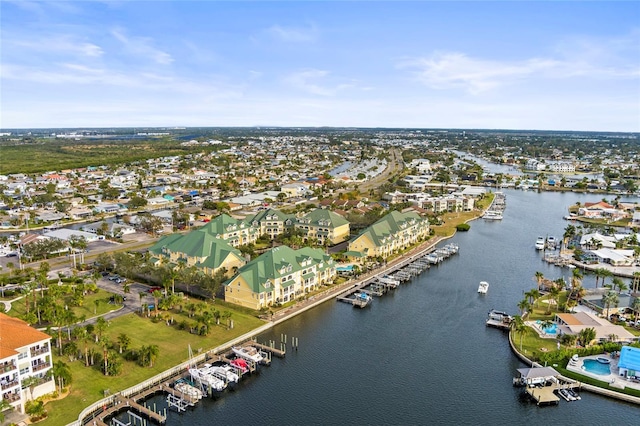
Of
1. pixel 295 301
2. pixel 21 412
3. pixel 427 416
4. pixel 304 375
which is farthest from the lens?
pixel 295 301

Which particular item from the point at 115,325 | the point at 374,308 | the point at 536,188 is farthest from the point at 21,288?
the point at 536,188

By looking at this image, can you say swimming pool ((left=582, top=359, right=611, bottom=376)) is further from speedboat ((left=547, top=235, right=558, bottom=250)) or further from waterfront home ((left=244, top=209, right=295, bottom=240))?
waterfront home ((left=244, top=209, right=295, bottom=240))

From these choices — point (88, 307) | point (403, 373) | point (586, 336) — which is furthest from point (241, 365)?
point (586, 336)

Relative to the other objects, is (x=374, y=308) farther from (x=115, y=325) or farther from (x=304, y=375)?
(x=115, y=325)

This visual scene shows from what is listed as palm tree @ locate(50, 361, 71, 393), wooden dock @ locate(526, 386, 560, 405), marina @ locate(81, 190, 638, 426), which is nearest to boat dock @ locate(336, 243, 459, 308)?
marina @ locate(81, 190, 638, 426)

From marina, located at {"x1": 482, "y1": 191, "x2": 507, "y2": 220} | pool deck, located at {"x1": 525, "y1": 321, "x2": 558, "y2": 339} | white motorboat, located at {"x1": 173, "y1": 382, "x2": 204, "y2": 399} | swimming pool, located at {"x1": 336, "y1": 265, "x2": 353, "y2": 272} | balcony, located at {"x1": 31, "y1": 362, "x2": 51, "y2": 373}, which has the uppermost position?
marina, located at {"x1": 482, "y1": 191, "x2": 507, "y2": 220}

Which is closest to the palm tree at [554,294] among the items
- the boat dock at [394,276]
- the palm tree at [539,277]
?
the palm tree at [539,277]
